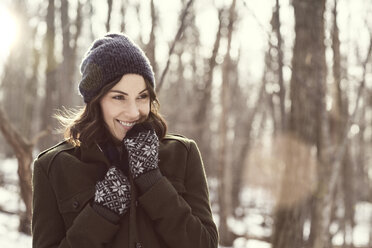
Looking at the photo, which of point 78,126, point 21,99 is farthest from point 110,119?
point 21,99

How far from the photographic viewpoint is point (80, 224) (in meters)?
1.72

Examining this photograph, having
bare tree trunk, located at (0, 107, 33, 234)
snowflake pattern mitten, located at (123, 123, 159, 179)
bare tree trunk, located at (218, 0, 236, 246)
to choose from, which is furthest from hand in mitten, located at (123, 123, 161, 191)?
bare tree trunk, located at (218, 0, 236, 246)

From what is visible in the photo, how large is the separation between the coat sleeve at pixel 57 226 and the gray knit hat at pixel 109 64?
45 centimetres

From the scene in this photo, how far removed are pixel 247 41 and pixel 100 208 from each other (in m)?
14.7

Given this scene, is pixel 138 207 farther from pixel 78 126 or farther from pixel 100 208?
pixel 78 126

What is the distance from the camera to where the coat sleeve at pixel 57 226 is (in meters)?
1.71

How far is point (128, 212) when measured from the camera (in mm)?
1787

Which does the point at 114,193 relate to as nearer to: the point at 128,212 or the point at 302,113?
the point at 128,212

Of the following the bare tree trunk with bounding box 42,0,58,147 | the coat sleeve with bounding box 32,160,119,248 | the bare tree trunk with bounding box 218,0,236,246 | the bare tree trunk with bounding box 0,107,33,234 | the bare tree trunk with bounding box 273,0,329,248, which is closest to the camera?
the coat sleeve with bounding box 32,160,119,248

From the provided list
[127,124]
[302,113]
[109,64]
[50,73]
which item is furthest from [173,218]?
[50,73]

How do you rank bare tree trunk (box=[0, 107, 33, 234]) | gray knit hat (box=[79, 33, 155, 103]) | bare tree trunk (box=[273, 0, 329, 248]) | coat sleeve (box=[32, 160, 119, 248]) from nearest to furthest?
coat sleeve (box=[32, 160, 119, 248])
gray knit hat (box=[79, 33, 155, 103])
bare tree trunk (box=[0, 107, 33, 234])
bare tree trunk (box=[273, 0, 329, 248])

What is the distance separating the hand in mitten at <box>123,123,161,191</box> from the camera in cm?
174

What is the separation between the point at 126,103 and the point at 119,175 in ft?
1.04

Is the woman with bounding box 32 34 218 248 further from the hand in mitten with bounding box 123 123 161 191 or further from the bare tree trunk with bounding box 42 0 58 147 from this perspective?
the bare tree trunk with bounding box 42 0 58 147
